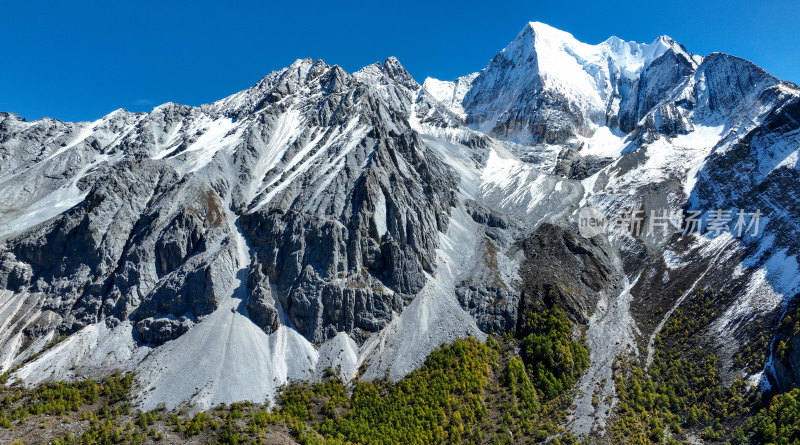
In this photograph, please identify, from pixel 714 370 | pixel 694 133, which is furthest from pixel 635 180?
pixel 714 370

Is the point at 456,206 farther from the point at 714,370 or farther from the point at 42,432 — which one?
the point at 42,432

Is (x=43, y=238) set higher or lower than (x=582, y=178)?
lower
